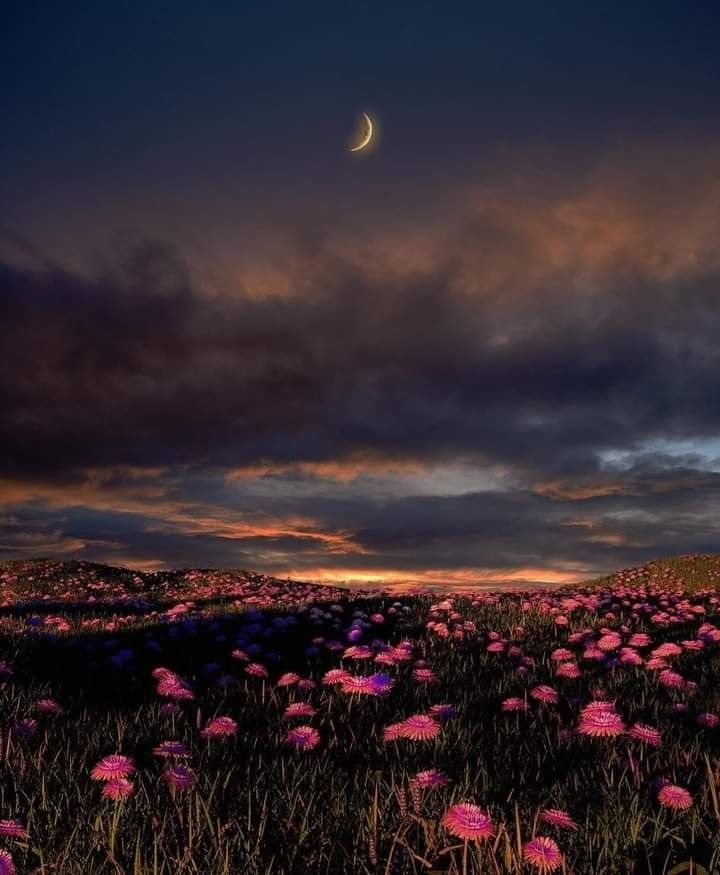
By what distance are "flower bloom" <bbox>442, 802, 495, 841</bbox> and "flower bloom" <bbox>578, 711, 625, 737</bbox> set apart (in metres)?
1.65

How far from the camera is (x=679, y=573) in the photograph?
2712 centimetres

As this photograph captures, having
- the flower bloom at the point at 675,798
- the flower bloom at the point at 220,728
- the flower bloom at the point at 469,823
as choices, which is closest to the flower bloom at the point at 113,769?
the flower bloom at the point at 220,728

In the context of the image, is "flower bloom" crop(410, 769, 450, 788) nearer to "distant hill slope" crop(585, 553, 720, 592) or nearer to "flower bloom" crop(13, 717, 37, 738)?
"flower bloom" crop(13, 717, 37, 738)

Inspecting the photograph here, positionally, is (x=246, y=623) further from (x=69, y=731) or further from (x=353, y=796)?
(x=353, y=796)

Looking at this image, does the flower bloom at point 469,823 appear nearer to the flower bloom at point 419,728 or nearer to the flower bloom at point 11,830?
the flower bloom at point 419,728

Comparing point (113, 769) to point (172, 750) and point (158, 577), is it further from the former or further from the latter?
point (158, 577)

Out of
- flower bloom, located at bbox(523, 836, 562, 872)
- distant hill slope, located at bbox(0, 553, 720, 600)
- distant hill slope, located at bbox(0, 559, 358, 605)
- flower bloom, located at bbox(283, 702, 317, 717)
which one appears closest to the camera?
flower bloom, located at bbox(523, 836, 562, 872)

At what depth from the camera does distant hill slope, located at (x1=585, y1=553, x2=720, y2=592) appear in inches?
993

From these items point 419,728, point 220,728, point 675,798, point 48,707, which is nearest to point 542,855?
point 675,798

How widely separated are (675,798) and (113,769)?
8.32 ft

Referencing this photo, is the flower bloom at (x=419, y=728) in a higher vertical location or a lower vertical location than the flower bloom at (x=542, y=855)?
higher

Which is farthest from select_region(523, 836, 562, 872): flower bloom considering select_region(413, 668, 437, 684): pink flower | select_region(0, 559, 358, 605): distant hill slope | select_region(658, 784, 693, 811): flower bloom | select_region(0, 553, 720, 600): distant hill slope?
select_region(0, 553, 720, 600): distant hill slope

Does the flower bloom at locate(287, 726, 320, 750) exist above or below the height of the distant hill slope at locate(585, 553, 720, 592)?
below

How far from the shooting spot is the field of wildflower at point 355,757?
2904mm
